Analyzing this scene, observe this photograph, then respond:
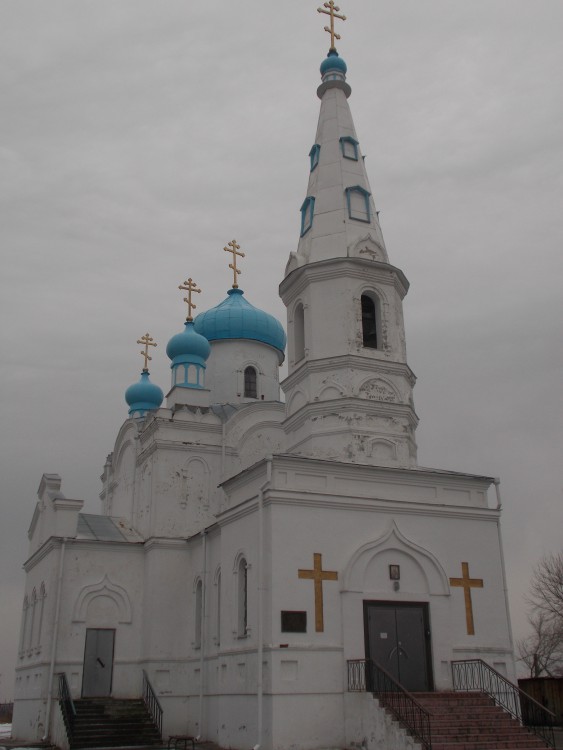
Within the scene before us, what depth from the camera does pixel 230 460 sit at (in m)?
19.0

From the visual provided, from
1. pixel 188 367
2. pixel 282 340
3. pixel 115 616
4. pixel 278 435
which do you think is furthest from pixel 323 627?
pixel 282 340

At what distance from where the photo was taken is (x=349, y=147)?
16812 millimetres

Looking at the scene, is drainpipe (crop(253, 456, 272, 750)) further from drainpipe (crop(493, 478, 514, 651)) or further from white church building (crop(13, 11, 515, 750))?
drainpipe (crop(493, 478, 514, 651))

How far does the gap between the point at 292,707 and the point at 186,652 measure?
5333 millimetres

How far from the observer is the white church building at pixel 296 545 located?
12445mm

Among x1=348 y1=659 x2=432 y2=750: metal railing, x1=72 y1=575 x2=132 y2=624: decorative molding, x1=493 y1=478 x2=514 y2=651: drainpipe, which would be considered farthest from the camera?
x1=72 y1=575 x2=132 y2=624: decorative molding

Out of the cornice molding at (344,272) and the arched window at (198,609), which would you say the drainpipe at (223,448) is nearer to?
the arched window at (198,609)

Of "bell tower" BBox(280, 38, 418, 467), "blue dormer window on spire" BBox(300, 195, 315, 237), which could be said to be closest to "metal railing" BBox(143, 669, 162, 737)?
"bell tower" BBox(280, 38, 418, 467)

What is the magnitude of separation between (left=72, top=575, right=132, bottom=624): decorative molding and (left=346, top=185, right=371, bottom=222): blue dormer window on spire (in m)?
9.51

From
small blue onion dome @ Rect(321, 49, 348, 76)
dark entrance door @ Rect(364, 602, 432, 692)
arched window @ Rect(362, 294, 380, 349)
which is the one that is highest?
small blue onion dome @ Rect(321, 49, 348, 76)

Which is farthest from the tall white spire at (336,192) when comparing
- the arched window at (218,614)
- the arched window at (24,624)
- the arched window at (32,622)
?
the arched window at (24,624)

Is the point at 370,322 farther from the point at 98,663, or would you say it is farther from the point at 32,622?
the point at 32,622

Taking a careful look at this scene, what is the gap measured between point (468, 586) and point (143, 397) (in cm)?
1214

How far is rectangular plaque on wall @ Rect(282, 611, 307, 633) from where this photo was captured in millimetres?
12148
